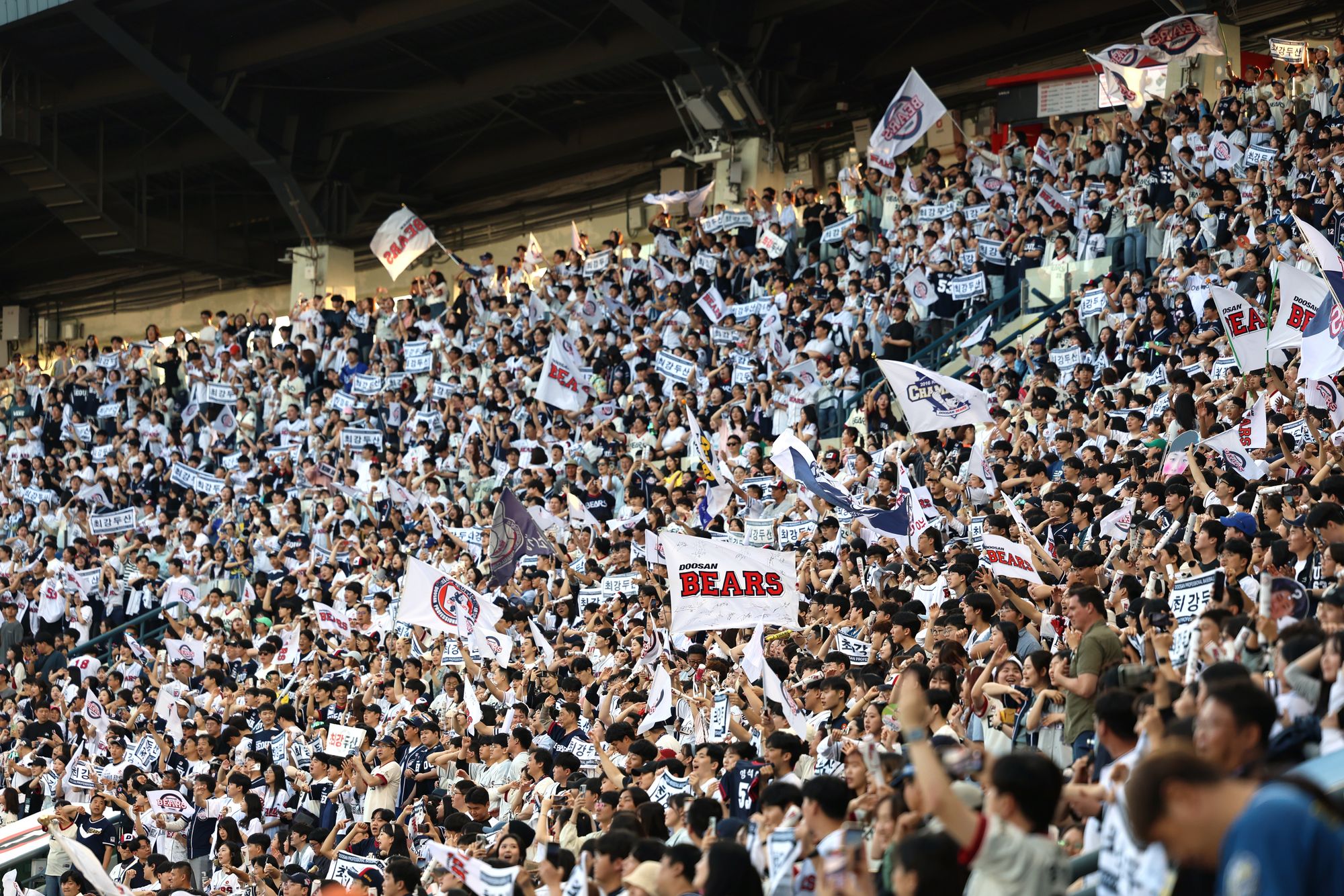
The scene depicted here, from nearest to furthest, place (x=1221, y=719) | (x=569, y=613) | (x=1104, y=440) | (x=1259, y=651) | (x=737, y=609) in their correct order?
(x=1221, y=719) < (x=1259, y=651) < (x=737, y=609) < (x=1104, y=440) < (x=569, y=613)

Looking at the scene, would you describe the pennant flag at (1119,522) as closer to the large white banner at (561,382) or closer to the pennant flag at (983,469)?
the pennant flag at (983,469)

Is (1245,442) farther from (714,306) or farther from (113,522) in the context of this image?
(113,522)

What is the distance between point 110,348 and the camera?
93.3 ft

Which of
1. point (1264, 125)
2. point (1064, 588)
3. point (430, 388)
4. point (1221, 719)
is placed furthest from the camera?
point (430, 388)

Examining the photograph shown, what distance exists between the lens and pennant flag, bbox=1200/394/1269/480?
11.5 m

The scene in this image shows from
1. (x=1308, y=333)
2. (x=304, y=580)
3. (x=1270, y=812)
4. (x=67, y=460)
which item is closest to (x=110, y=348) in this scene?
(x=67, y=460)

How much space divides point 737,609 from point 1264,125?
346 inches

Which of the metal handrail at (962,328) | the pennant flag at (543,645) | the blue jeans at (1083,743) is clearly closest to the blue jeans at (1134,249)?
the metal handrail at (962,328)

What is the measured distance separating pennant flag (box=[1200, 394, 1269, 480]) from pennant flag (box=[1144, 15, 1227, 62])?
31.7 feet

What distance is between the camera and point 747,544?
13.8m

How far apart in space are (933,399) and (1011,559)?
3732mm

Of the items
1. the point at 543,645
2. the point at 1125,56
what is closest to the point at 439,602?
the point at 543,645

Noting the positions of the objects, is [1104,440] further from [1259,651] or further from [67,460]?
[67,460]

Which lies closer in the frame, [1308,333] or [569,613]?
[1308,333]
